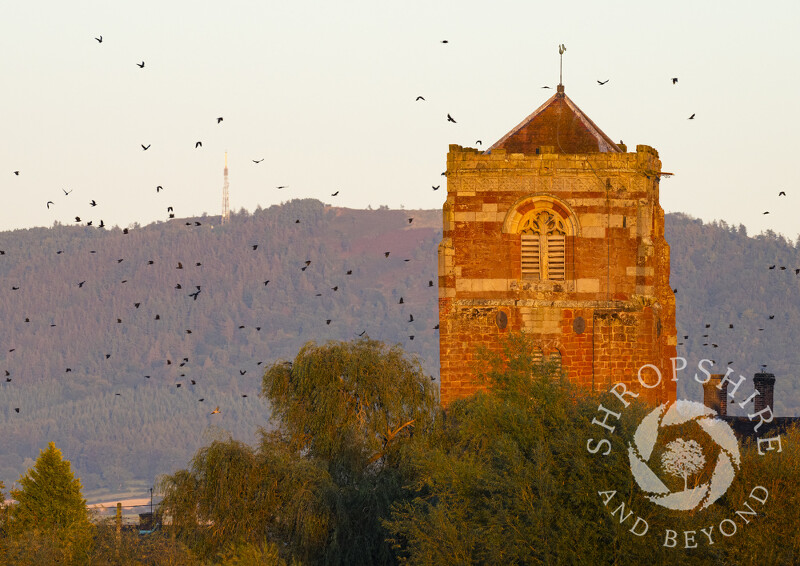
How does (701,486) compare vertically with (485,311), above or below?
below

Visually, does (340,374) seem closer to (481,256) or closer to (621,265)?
(481,256)

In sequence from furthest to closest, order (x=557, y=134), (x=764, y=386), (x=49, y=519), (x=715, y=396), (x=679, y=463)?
(x=715, y=396)
(x=764, y=386)
(x=49, y=519)
(x=557, y=134)
(x=679, y=463)

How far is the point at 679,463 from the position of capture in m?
40.6

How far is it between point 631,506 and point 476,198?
54.1ft

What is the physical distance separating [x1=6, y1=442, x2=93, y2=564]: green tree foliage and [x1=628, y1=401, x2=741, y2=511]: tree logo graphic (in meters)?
14.6

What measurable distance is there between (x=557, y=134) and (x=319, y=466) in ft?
41.7

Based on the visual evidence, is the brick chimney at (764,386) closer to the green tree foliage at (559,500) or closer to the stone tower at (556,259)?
the stone tower at (556,259)

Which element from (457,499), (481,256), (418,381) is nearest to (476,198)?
(481,256)

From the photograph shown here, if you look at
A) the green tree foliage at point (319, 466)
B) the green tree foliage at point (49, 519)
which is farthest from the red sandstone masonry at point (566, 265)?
the green tree foliage at point (49, 519)

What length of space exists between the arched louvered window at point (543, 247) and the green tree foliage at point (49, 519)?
47.0ft

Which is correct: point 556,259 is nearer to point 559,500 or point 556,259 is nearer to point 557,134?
point 557,134

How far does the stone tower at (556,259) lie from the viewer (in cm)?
5316

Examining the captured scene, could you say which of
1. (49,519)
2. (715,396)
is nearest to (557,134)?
(49,519)

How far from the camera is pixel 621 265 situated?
176ft
